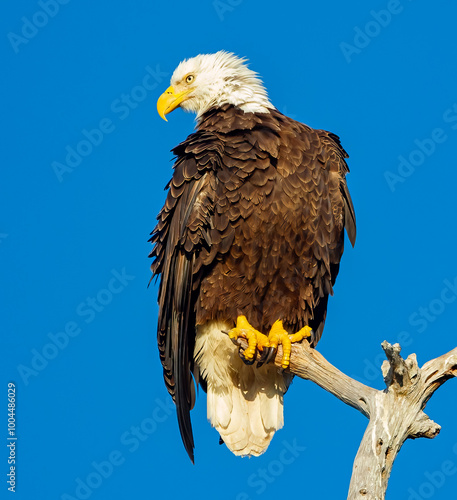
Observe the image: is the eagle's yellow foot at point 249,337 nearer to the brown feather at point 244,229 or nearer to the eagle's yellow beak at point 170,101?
the brown feather at point 244,229

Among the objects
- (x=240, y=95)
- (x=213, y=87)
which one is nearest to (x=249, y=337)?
(x=240, y=95)

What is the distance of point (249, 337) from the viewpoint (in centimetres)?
604

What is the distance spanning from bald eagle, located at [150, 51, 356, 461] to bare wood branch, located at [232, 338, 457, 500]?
139cm

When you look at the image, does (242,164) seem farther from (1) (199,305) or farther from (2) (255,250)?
(1) (199,305)

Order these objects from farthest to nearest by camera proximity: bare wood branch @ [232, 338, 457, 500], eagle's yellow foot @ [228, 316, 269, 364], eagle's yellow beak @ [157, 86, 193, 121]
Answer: eagle's yellow beak @ [157, 86, 193, 121] → eagle's yellow foot @ [228, 316, 269, 364] → bare wood branch @ [232, 338, 457, 500]

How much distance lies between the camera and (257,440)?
657 centimetres

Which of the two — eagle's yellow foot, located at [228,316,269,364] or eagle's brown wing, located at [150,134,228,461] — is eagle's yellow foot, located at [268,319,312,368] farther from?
eagle's brown wing, located at [150,134,228,461]

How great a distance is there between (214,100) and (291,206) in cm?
124

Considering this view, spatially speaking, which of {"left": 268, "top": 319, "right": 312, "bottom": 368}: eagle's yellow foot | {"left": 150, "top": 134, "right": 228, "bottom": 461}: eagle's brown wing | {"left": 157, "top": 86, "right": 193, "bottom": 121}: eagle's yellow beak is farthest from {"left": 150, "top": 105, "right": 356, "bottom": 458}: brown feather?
{"left": 157, "top": 86, "right": 193, "bottom": 121}: eagle's yellow beak

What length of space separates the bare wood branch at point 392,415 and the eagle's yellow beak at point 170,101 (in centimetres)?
323

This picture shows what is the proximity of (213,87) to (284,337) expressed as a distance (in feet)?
6.90

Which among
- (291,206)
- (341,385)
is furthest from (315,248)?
(341,385)

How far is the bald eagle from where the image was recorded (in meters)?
5.96

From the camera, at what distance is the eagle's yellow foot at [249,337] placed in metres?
6.02
